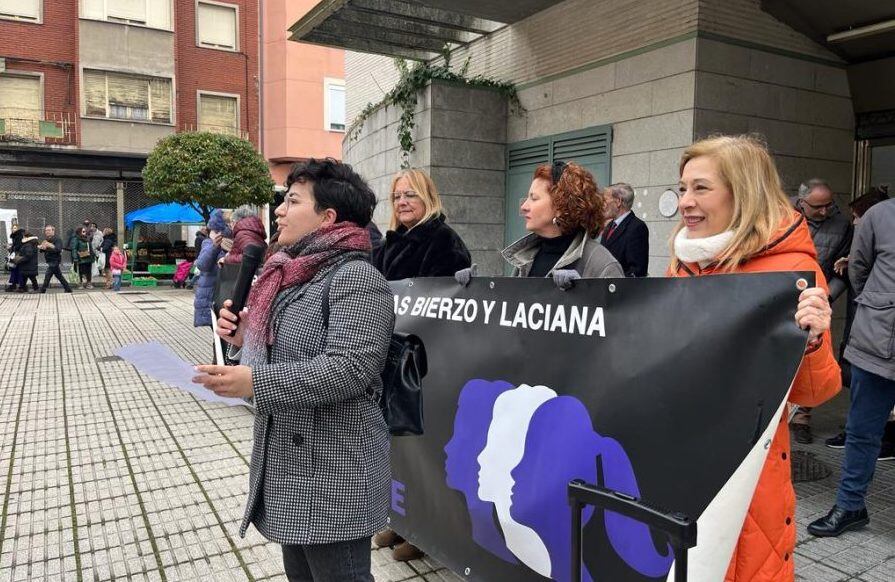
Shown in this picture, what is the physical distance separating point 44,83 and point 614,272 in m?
27.1

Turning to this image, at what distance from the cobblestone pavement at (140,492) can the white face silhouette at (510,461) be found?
3.12 feet

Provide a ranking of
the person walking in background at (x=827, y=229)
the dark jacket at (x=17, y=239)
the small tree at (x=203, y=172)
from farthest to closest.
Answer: the small tree at (x=203, y=172) → the dark jacket at (x=17, y=239) → the person walking in background at (x=827, y=229)

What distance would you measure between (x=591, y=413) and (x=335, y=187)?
3.60 ft

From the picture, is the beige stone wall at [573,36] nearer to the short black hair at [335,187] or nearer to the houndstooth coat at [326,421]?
the short black hair at [335,187]

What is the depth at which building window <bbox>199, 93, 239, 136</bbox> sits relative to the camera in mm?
26797

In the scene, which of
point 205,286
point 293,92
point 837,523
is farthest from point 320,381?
point 293,92

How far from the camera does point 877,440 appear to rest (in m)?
3.36

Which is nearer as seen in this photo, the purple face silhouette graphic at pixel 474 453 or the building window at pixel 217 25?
the purple face silhouette graphic at pixel 474 453

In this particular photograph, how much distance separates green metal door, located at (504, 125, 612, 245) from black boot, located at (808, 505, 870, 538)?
145 inches

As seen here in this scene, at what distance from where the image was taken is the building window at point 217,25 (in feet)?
87.5

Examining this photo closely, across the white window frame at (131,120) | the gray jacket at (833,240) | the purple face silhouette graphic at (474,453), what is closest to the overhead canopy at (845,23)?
the gray jacket at (833,240)

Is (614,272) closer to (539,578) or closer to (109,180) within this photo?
(539,578)

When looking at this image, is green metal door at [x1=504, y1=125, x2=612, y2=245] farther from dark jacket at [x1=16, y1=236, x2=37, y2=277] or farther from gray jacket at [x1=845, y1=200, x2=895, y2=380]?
dark jacket at [x1=16, y1=236, x2=37, y2=277]

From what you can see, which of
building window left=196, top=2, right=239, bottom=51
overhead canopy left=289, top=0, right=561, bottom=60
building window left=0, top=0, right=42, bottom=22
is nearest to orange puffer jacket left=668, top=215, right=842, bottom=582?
overhead canopy left=289, top=0, right=561, bottom=60
